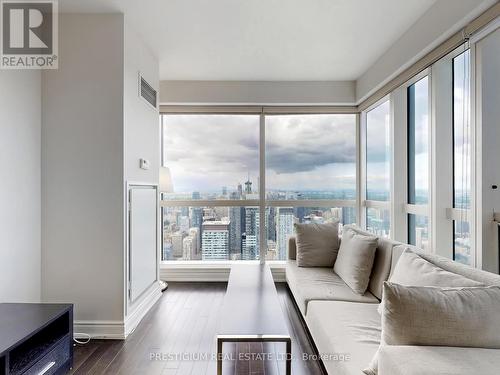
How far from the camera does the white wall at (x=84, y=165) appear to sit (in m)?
2.56

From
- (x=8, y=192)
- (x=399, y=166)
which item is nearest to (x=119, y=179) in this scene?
(x=8, y=192)

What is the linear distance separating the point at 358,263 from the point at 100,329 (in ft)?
7.50

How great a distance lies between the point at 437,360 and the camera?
3.76 ft

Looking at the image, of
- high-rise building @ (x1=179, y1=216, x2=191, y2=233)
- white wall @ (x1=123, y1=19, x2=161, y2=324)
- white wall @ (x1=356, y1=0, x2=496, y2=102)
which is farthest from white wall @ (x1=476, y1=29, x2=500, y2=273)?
high-rise building @ (x1=179, y1=216, x2=191, y2=233)

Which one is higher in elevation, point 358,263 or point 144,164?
point 144,164

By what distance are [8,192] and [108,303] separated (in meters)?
1.18

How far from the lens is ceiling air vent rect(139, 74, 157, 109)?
298 centimetres

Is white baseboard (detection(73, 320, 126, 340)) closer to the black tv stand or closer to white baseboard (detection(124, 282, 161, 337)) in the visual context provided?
white baseboard (detection(124, 282, 161, 337))

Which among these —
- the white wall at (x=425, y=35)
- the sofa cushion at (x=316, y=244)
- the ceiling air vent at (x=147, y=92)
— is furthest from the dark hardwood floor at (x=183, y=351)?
the white wall at (x=425, y=35)

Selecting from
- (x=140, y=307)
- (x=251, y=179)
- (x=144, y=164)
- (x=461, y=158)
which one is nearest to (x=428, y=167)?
(x=461, y=158)

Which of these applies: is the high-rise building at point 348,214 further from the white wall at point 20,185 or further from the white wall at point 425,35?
the white wall at point 20,185

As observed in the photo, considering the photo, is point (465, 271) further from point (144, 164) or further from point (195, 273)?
point (195, 273)

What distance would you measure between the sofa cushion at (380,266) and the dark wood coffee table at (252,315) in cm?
83

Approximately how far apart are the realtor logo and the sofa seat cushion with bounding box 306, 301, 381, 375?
2.93 meters
